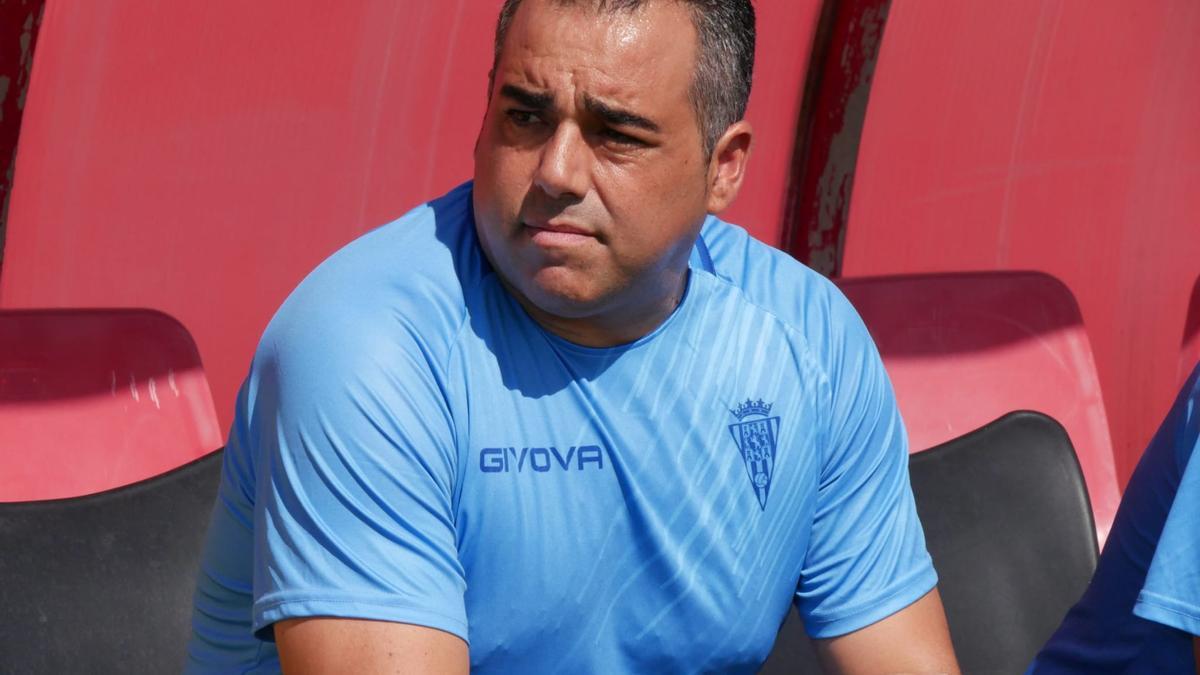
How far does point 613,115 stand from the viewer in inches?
62.9

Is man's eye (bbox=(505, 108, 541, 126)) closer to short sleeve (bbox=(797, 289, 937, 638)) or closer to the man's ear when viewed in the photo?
the man's ear

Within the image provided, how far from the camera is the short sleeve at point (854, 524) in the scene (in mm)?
1827

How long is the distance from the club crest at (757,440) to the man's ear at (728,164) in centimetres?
23

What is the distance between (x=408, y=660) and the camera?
148 centimetres

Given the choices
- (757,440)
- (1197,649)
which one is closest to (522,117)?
(757,440)

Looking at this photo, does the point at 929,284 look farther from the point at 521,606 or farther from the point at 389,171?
the point at 521,606

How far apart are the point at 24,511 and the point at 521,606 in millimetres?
1207

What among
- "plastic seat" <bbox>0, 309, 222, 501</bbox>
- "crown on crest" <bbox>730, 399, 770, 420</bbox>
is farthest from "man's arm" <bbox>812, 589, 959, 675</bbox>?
"plastic seat" <bbox>0, 309, 222, 501</bbox>

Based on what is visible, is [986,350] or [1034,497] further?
[986,350]

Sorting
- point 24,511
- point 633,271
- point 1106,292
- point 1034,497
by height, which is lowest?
point 24,511

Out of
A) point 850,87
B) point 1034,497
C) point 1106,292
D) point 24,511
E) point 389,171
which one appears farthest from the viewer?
point 1106,292

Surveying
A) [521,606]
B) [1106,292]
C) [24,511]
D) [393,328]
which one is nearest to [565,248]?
[393,328]

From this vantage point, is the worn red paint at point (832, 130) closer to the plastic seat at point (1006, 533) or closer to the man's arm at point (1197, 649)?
the plastic seat at point (1006, 533)

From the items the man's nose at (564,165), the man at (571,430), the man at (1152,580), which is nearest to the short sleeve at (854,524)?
the man at (571,430)
